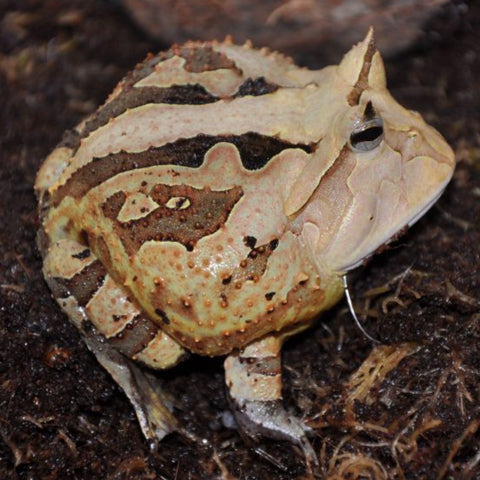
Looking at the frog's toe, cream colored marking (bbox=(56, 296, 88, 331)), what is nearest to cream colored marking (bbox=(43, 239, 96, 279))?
cream colored marking (bbox=(56, 296, 88, 331))

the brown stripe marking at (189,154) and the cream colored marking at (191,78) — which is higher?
the cream colored marking at (191,78)

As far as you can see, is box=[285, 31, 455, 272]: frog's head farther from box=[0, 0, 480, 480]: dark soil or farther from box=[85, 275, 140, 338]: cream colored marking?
box=[85, 275, 140, 338]: cream colored marking

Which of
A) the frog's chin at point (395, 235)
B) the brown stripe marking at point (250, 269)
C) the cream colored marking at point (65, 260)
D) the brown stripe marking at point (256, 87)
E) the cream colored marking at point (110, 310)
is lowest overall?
the frog's chin at point (395, 235)

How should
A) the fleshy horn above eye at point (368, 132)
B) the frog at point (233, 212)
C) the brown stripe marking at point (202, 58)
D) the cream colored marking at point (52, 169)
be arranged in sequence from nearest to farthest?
the fleshy horn above eye at point (368, 132) < the frog at point (233, 212) < the brown stripe marking at point (202, 58) < the cream colored marking at point (52, 169)

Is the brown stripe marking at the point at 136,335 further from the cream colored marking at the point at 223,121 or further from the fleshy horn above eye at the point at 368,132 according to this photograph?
the fleshy horn above eye at the point at 368,132

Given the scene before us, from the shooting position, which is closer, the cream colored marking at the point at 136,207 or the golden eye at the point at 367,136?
the golden eye at the point at 367,136

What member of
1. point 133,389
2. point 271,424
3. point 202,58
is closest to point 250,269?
point 271,424

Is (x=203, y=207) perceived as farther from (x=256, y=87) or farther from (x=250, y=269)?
(x=256, y=87)

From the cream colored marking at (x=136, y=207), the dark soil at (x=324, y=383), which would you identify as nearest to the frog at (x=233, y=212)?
the cream colored marking at (x=136, y=207)
